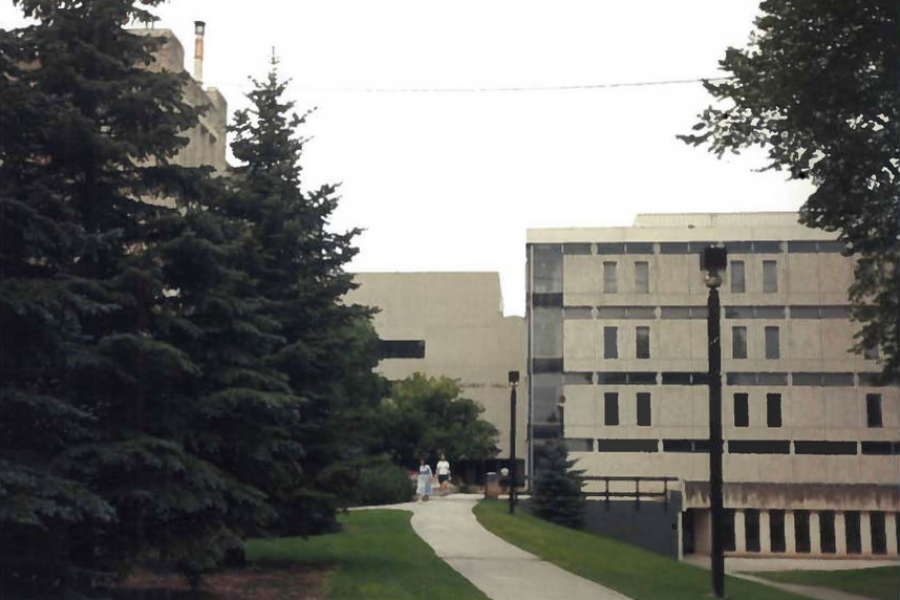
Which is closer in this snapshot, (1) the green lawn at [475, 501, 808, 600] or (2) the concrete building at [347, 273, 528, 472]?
(1) the green lawn at [475, 501, 808, 600]

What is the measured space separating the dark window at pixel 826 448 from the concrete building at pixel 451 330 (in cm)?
2622

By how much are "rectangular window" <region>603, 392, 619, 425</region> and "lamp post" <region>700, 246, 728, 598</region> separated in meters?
37.2

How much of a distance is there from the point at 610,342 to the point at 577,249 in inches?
190

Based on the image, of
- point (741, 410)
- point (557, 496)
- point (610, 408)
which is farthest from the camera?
point (610, 408)

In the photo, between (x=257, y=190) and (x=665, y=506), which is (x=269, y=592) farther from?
(x=665, y=506)

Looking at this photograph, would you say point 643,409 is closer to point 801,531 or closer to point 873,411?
point 873,411

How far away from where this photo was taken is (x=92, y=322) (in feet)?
39.9

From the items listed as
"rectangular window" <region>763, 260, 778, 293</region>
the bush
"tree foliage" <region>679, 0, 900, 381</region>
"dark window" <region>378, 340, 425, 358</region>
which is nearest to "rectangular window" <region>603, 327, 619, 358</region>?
"rectangular window" <region>763, 260, 778, 293</region>

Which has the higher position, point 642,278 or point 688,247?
point 688,247

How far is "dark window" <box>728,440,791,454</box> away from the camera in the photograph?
2037 inches

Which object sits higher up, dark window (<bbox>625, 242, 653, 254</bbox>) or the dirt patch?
dark window (<bbox>625, 242, 653, 254</bbox>)

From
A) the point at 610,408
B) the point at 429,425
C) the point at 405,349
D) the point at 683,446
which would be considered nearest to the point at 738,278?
the point at 683,446

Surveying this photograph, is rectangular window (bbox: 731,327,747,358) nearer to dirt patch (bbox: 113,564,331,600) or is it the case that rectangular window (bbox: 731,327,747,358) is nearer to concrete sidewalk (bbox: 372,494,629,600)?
concrete sidewalk (bbox: 372,494,629,600)

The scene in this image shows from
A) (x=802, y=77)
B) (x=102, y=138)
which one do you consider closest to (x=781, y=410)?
(x=802, y=77)
